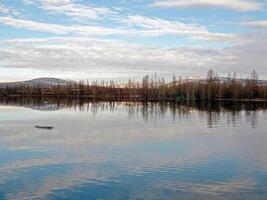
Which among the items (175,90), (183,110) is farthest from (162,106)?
(175,90)

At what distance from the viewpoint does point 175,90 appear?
13025 cm

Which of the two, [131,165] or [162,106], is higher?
[162,106]

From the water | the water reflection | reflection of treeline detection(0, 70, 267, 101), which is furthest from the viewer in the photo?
reflection of treeline detection(0, 70, 267, 101)

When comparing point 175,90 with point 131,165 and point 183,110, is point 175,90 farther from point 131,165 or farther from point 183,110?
point 131,165

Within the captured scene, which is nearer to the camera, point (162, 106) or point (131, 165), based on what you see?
point (131, 165)

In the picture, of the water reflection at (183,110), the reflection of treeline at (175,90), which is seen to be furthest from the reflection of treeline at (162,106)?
the reflection of treeline at (175,90)

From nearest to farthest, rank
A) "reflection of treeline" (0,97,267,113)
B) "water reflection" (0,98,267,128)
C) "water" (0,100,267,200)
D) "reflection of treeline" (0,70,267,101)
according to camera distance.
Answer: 1. "water" (0,100,267,200)
2. "water reflection" (0,98,267,128)
3. "reflection of treeline" (0,97,267,113)
4. "reflection of treeline" (0,70,267,101)

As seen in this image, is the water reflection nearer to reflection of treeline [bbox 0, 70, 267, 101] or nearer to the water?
the water

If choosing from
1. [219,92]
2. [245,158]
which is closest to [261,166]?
[245,158]

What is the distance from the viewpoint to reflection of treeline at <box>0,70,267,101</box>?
392 ft

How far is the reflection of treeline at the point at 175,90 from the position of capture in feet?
392

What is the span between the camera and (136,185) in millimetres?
16484

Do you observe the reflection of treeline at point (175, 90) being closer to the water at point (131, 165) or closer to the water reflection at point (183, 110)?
the water reflection at point (183, 110)

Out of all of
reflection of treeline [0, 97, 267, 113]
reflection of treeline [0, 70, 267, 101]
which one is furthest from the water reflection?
reflection of treeline [0, 70, 267, 101]
